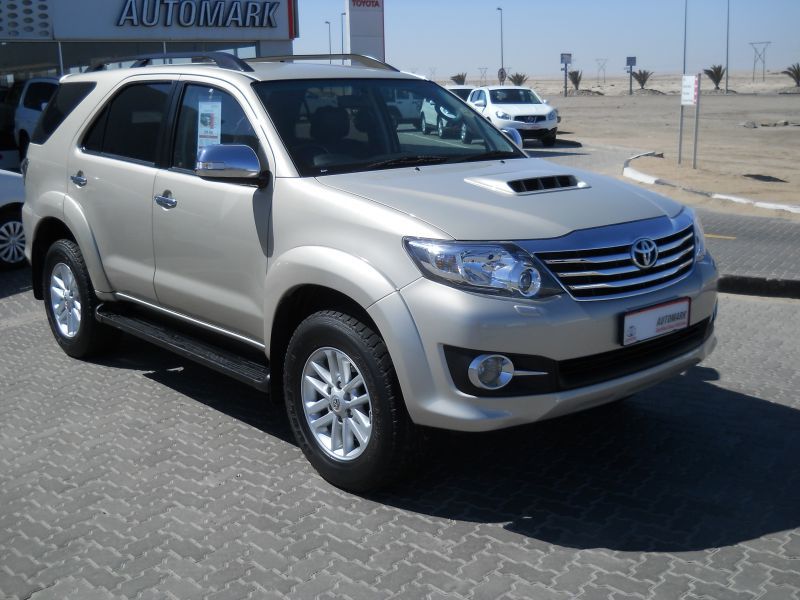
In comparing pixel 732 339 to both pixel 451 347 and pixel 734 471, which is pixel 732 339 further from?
pixel 451 347

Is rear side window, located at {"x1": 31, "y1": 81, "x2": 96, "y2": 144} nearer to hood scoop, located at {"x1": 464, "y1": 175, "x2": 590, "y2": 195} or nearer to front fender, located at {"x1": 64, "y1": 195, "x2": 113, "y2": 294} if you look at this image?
front fender, located at {"x1": 64, "y1": 195, "x2": 113, "y2": 294}

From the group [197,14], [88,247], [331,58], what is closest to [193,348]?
[88,247]

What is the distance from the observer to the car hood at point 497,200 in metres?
3.88

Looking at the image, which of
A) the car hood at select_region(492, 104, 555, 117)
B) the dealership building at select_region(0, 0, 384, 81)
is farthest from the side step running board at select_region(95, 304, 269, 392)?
the car hood at select_region(492, 104, 555, 117)

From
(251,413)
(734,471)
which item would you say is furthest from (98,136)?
(734,471)

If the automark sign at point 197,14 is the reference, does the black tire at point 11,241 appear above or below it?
below

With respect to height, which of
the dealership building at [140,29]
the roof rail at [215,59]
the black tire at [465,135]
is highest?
the dealership building at [140,29]

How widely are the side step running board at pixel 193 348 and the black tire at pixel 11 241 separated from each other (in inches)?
170

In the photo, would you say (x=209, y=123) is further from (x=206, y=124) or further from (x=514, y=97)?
(x=514, y=97)

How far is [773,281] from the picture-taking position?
802 cm

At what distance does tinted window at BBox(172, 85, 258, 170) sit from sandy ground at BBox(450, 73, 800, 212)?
9998mm

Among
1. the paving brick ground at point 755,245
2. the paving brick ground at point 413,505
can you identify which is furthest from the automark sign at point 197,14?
the paving brick ground at point 413,505

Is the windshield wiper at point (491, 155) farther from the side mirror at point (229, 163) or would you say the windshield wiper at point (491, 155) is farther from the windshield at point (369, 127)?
the side mirror at point (229, 163)

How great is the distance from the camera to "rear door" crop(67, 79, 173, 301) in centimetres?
540
